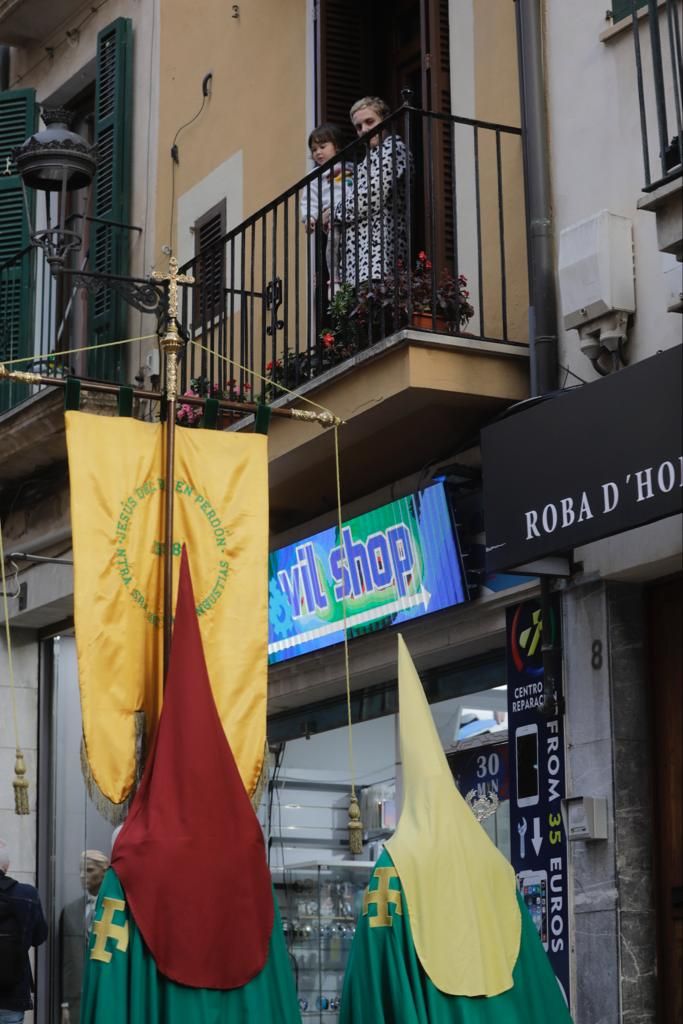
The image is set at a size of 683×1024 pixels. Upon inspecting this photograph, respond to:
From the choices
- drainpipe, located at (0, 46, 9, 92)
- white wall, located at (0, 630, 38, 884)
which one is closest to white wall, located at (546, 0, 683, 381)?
white wall, located at (0, 630, 38, 884)

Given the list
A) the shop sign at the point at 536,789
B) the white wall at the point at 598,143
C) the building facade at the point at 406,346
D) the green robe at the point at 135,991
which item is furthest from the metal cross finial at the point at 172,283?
the shop sign at the point at 536,789

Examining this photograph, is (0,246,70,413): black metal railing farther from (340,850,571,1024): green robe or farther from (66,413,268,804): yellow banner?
(340,850,571,1024): green robe

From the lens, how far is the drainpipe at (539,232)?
921cm

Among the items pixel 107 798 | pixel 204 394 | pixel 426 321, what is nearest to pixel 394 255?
pixel 426 321

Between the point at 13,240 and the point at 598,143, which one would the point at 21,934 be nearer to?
the point at 598,143

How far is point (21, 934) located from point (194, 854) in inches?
145

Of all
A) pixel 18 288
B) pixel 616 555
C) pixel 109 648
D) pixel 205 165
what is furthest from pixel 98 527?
pixel 18 288

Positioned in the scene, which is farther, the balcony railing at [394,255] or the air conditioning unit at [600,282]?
the balcony railing at [394,255]

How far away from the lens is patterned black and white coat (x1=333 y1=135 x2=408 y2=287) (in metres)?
10.1

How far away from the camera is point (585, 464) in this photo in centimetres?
805

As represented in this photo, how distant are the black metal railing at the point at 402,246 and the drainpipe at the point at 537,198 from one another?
0.74ft

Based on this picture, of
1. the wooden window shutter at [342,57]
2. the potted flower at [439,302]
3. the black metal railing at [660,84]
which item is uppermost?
the wooden window shutter at [342,57]

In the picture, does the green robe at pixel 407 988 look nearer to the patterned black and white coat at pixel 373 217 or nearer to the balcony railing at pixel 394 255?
the balcony railing at pixel 394 255

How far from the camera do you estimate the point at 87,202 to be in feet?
49.7
